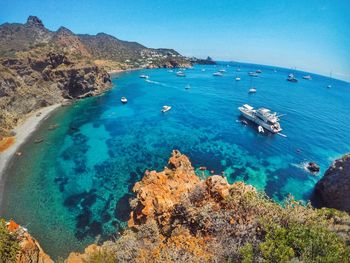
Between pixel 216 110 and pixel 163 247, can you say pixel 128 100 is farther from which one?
pixel 163 247

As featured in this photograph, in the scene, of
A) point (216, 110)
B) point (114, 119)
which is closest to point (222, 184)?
point (114, 119)

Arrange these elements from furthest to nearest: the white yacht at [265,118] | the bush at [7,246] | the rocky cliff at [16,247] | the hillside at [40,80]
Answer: the hillside at [40,80] < the white yacht at [265,118] < the rocky cliff at [16,247] < the bush at [7,246]

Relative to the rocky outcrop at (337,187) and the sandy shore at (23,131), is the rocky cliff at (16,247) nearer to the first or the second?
the sandy shore at (23,131)

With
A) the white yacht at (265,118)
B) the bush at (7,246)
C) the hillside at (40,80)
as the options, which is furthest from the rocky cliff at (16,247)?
the white yacht at (265,118)

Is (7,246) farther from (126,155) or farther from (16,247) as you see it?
(126,155)

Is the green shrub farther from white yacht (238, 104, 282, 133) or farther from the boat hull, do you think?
white yacht (238, 104, 282, 133)

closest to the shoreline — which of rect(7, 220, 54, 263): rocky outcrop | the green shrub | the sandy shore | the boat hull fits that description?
the sandy shore
